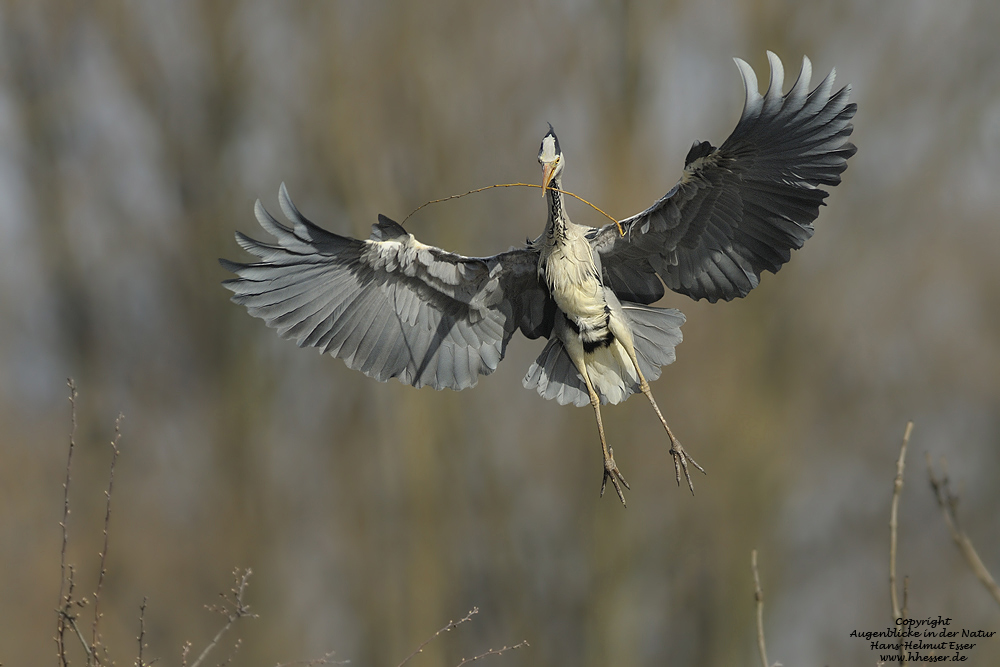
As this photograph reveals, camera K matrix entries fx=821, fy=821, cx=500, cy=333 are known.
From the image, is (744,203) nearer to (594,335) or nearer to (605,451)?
(594,335)

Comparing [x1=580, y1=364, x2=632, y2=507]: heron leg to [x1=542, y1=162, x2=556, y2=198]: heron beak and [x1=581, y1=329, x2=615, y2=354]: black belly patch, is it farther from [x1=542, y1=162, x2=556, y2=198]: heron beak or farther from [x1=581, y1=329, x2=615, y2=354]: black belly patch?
[x1=542, y1=162, x2=556, y2=198]: heron beak

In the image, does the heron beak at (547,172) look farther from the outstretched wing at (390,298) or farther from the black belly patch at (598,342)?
the black belly patch at (598,342)

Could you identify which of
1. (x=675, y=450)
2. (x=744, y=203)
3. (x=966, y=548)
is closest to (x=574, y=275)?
(x=744, y=203)

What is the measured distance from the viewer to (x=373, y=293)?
4.69 meters

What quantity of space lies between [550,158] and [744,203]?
39.8 inches

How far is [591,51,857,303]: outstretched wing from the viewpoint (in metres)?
3.68

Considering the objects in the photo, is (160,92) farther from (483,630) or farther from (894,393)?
(894,393)

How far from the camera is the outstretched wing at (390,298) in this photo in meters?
4.43

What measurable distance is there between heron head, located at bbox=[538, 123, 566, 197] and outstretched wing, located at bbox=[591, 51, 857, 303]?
41 cm

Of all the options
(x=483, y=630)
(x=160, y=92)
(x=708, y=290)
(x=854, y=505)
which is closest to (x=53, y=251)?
(x=160, y=92)

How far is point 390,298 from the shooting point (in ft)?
15.5

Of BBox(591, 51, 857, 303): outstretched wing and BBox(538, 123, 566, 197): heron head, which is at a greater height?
BBox(538, 123, 566, 197): heron head

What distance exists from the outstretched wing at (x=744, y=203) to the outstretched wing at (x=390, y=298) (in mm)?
624

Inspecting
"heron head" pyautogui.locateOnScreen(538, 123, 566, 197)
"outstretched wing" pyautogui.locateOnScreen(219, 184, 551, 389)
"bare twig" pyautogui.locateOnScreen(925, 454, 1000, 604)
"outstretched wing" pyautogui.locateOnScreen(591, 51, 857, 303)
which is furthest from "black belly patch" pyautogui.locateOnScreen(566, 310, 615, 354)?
"bare twig" pyautogui.locateOnScreen(925, 454, 1000, 604)
